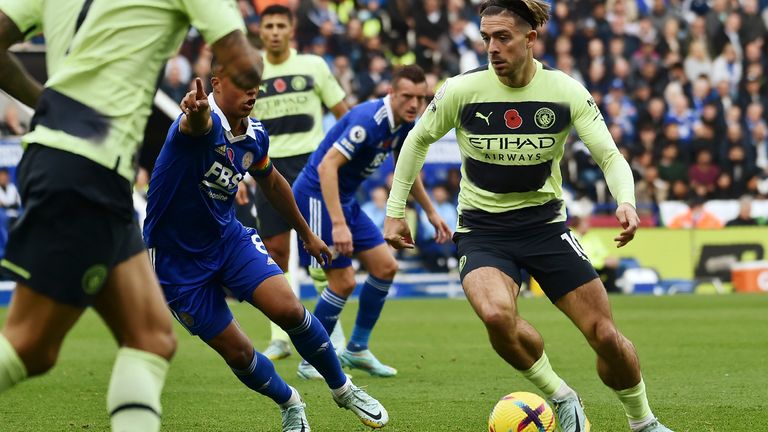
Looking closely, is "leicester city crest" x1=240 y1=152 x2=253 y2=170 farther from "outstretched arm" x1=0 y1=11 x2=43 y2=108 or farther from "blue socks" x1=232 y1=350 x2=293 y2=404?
"outstretched arm" x1=0 y1=11 x2=43 y2=108

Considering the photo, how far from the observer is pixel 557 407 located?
263 inches

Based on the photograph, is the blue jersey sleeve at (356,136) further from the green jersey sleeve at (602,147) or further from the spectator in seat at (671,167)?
the spectator in seat at (671,167)

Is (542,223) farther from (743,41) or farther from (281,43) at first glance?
(743,41)

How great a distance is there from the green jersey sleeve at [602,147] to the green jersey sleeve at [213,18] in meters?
2.81

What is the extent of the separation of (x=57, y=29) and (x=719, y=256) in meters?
17.0

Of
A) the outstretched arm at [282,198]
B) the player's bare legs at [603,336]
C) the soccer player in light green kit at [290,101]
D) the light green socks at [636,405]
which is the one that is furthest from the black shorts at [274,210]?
the light green socks at [636,405]

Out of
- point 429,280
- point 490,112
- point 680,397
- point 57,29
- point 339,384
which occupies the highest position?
point 57,29

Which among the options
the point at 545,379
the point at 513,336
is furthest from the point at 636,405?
the point at 513,336

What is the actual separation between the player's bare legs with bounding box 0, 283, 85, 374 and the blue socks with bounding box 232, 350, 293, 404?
2.31 meters

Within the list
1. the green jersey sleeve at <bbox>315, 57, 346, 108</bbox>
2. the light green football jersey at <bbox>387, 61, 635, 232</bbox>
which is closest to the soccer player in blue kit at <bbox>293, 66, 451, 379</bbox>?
the green jersey sleeve at <bbox>315, 57, 346, 108</bbox>

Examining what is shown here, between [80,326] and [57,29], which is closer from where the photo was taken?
[57,29]

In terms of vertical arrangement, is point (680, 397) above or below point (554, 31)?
above

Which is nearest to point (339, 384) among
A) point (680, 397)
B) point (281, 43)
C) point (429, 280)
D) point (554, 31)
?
point (680, 397)

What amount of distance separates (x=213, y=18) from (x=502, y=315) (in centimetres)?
268
